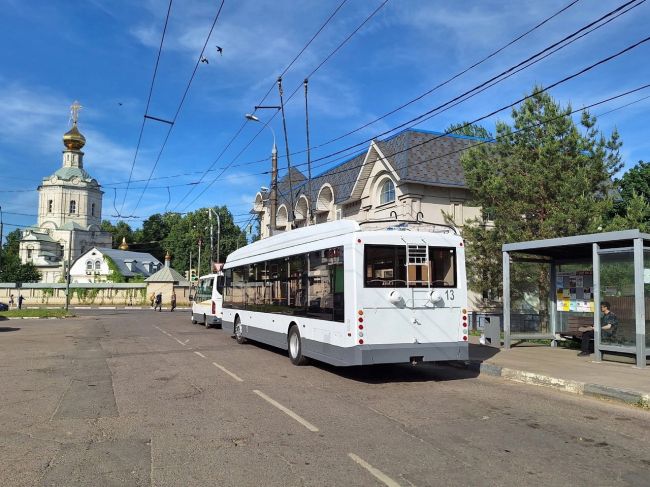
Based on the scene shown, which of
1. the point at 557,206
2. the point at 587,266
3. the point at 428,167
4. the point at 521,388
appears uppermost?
the point at 428,167

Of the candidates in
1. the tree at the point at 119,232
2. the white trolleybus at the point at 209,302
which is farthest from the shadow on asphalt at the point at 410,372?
the tree at the point at 119,232

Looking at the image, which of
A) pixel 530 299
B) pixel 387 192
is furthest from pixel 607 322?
pixel 387 192

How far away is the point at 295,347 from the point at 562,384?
574cm

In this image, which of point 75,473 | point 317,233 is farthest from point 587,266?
point 75,473

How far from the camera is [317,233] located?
11.9 meters

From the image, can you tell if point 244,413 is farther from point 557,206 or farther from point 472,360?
point 557,206

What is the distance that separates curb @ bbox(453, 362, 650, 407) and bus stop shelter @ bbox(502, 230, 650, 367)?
8.34ft

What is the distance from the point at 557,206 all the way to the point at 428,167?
8686mm

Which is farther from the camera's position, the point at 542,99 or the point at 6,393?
the point at 542,99

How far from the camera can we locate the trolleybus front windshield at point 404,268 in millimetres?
10109

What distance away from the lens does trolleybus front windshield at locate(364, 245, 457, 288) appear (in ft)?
33.2

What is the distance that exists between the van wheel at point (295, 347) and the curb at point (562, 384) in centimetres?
360

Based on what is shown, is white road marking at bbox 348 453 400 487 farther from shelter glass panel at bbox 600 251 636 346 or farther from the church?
the church

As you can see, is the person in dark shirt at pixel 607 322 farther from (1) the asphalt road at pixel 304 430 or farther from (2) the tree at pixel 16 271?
(2) the tree at pixel 16 271
